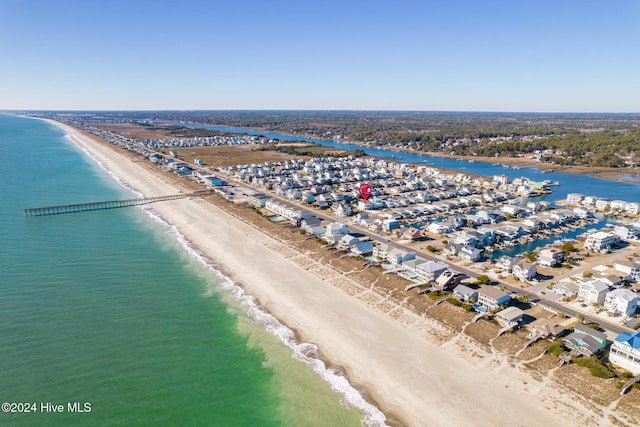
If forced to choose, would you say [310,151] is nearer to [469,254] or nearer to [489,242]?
[489,242]

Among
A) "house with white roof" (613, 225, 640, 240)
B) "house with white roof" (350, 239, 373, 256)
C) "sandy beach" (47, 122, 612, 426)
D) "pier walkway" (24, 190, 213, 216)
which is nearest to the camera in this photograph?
"sandy beach" (47, 122, 612, 426)

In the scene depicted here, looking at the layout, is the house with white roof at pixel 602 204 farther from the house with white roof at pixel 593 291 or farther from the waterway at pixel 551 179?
the house with white roof at pixel 593 291

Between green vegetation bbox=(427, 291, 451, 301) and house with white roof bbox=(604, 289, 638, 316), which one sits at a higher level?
house with white roof bbox=(604, 289, 638, 316)

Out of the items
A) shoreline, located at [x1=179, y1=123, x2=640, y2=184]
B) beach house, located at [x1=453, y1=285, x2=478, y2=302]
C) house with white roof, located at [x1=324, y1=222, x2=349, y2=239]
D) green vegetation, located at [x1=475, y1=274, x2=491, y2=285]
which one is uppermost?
shoreline, located at [x1=179, y1=123, x2=640, y2=184]

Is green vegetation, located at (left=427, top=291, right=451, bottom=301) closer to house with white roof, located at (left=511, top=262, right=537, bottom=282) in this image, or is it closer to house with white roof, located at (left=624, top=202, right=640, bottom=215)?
house with white roof, located at (left=511, top=262, right=537, bottom=282)

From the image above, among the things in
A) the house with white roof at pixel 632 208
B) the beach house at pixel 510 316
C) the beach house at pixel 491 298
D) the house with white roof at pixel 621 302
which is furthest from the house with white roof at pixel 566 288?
the house with white roof at pixel 632 208

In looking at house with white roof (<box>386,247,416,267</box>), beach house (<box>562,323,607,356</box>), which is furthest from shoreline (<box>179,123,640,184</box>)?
beach house (<box>562,323,607,356</box>)
